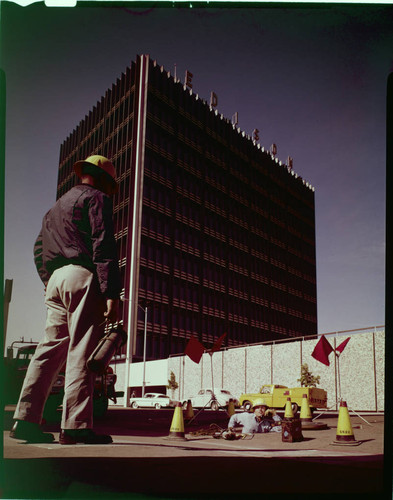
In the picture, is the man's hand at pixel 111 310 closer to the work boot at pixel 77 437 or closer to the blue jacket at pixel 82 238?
the blue jacket at pixel 82 238

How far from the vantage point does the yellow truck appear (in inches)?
821

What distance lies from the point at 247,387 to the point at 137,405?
7.99 meters

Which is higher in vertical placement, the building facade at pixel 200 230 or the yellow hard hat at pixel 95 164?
the building facade at pixel 200 230

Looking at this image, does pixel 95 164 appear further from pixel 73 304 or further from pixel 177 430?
pixel 177 430

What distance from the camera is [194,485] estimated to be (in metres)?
3.73

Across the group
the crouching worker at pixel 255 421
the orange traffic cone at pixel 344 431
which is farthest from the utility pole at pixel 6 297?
the crouching worker at pixel 255 421

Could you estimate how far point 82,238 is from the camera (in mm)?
4801

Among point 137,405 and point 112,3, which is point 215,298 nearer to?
point 137,405

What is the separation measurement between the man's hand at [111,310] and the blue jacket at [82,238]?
2.4 inches

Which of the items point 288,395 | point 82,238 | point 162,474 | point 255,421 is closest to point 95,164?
point 82,238

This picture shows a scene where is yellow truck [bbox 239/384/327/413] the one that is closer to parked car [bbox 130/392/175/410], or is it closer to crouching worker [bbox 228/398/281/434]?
parked car [bbox 130/392/175/410]

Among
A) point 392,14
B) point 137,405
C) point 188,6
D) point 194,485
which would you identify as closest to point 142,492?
point 194,485

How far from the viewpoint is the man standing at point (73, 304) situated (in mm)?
4359

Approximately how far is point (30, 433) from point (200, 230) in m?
35.8
